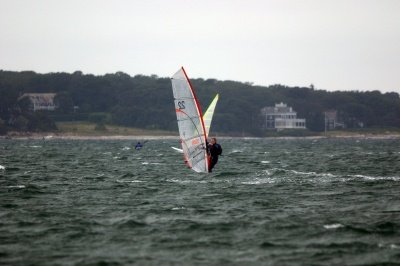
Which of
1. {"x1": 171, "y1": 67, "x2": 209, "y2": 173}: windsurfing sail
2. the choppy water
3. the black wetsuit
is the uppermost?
{"x1": 171, "y1": 67, "x2": 209, "y2": 173}: windsurfing sail

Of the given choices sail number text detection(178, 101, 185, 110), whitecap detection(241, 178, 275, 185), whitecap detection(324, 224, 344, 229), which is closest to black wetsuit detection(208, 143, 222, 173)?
whitecap detection(241, 178, 275, 185)

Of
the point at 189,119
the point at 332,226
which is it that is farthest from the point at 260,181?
the point at 332,226

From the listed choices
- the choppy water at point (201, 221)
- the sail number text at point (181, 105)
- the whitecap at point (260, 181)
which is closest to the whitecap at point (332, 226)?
the choppy water at point (201, 221)

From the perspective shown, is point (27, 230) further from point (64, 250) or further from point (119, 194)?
point (119, 194)

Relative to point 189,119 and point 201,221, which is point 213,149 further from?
point 201,221

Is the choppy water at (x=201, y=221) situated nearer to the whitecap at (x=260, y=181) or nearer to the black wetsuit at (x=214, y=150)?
the whitecap at (x=260, y=181)

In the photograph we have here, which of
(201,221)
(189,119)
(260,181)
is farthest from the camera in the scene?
(260,181)

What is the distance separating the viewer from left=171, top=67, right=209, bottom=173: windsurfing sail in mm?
37219

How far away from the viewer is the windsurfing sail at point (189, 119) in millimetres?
37219

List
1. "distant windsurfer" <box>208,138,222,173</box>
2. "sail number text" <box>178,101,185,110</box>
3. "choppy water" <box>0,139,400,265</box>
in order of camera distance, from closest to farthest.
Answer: "choppy water" <box>0,139,400,265</box> < "sail number text" <box>178,101,185,110</box> < "distant windsurfer" <box>208,138,222,173</box>

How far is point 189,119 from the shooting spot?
125ft

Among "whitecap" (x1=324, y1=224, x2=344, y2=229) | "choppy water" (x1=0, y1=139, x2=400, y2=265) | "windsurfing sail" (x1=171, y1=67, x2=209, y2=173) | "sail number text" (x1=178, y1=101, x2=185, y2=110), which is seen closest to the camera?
"choppy water" (x1=0, y1=139, x2=400, y2=265)

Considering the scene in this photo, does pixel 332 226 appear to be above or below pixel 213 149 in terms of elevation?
below

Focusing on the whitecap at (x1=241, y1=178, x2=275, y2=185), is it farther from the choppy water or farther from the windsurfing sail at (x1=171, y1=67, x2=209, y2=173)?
the windsurfing sail at (x1=171, y1=67, x2=209, y2=173)
